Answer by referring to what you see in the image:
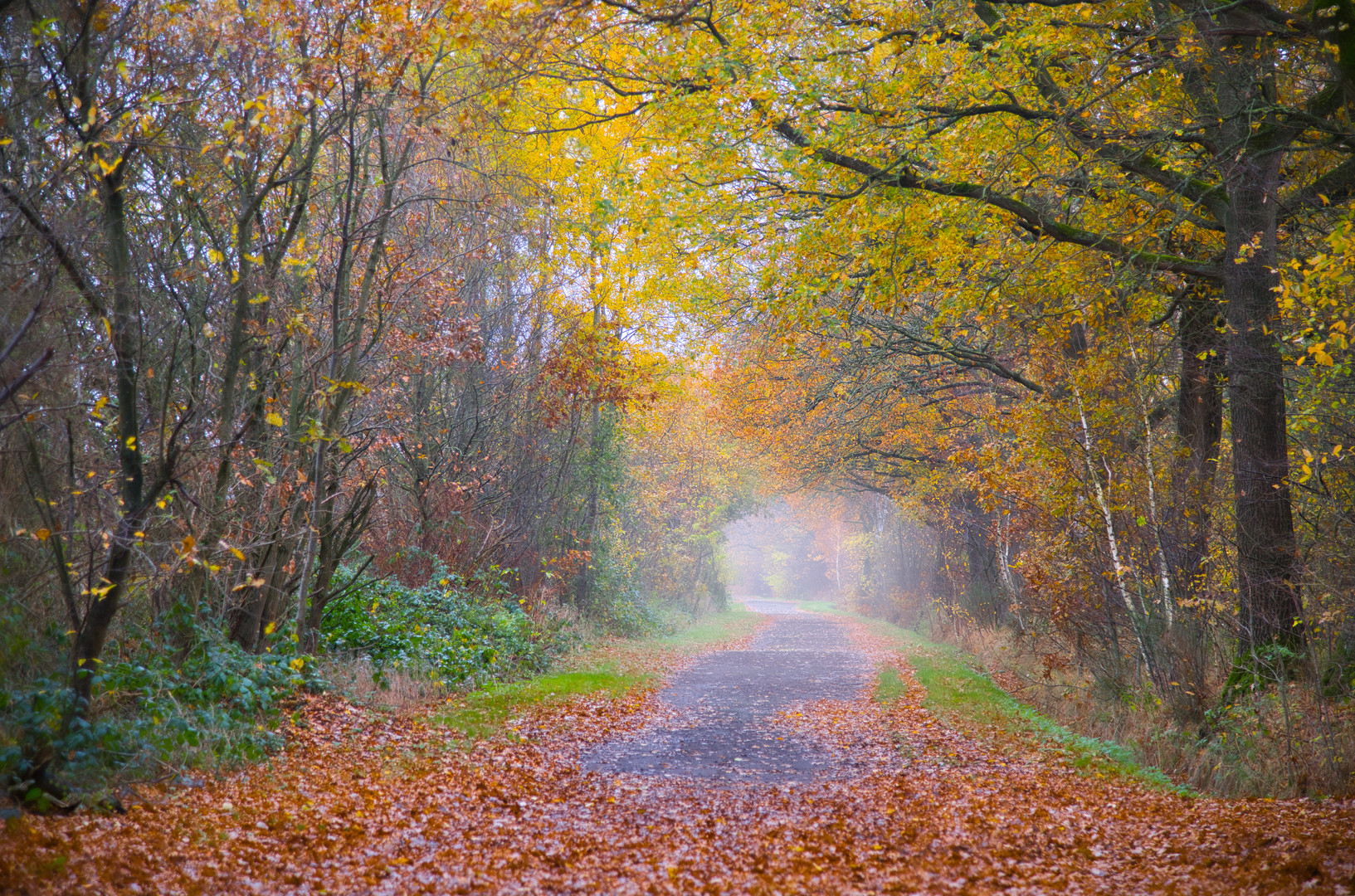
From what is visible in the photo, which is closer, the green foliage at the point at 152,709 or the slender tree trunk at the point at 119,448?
the green foliage at the point at 152,709

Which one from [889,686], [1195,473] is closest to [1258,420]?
[1195,473]

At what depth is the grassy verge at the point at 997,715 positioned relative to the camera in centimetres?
774

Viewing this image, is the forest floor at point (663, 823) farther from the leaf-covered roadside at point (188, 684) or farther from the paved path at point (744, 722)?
the leaf-covered roadside at point (188, 684)

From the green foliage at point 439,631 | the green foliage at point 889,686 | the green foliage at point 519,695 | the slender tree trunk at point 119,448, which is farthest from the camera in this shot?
the green foliage at point 889,686

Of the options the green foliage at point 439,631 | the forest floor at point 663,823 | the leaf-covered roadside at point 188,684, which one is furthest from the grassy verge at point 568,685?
the leaf-covered roadside at point 188,684

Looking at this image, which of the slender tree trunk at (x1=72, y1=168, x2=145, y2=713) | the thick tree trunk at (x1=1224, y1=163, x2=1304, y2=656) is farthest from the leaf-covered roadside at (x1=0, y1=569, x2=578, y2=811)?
the thick tree trunk at (x1=1224, y1=163, x2=1304, y2=656)

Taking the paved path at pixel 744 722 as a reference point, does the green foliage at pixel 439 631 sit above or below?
above

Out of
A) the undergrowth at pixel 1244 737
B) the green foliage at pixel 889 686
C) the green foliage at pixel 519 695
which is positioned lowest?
the green foliage at pixel 889 686

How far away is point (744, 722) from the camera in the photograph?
10.1m

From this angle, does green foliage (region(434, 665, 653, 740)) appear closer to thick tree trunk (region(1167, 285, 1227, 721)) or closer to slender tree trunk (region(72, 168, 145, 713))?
slender tree trunk (region(72, 168, 145, 713))

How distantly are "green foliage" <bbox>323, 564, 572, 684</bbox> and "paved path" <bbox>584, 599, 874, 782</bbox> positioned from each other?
2.48 meters

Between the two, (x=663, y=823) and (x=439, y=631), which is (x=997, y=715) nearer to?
(x=663, y=823)

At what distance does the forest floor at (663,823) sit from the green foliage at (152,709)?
0.31 metres

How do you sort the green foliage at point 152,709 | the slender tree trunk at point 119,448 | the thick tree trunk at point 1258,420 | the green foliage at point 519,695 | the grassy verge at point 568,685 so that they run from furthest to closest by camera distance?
the grassy verge at point 568,685, the green foliage at point 519,695, the thick tree trunk at point 1258,420, the slender tree trunk at point 119,448, the green foliage at point 152,709
